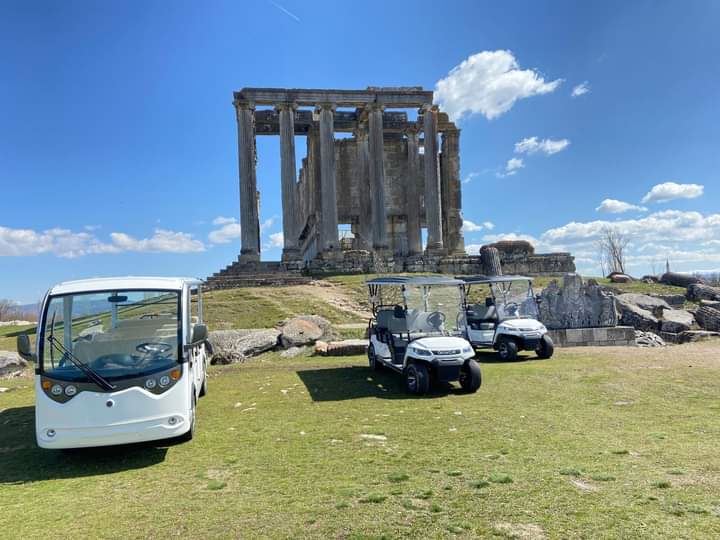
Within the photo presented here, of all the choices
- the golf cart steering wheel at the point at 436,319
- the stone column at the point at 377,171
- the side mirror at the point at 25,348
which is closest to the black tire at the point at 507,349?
the golf cart steering wheel at the point at 436,319

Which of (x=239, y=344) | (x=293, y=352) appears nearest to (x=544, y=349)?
(x=293, y=352)

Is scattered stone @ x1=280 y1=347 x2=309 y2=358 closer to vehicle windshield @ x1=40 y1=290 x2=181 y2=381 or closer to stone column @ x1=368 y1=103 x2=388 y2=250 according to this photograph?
vehicle windshield @ x1=40 y1=290 x2=181 y2=381

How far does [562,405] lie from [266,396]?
16.9 ft

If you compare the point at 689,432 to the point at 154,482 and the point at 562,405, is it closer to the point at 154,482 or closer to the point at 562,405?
the point at 562,405

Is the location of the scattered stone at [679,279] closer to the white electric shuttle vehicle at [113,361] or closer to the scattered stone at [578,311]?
the scattered stone at [578,311]

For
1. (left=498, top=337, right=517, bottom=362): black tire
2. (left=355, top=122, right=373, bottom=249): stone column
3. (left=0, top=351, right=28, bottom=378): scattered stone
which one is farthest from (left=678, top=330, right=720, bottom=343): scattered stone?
(left=355, top=122, right=373, bottom=249): stone column

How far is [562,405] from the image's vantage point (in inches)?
317

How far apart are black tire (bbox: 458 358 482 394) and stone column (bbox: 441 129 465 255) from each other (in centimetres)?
3884

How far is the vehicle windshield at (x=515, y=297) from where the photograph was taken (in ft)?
45.9

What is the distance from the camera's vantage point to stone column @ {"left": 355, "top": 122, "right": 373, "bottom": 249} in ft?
143

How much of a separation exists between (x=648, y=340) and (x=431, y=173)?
1019 inches

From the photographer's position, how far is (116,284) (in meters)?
6.70

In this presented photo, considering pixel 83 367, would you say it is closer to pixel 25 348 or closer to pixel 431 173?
pixel 25 348

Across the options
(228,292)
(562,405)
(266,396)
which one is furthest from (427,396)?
(228,292)
